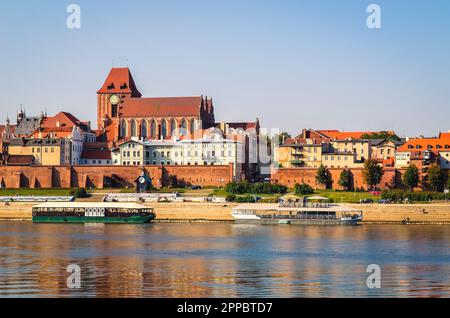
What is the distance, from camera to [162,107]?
98438mm

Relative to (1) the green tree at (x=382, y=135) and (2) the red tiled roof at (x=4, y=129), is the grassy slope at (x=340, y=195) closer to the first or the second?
(1) the green tree at (x=382, y=135)

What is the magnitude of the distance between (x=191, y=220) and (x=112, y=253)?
20619mm

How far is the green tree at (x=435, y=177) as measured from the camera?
75.3 metres

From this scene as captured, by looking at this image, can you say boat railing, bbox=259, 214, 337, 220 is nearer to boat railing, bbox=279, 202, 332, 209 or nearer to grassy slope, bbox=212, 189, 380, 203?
boat railing, bbox=279, 202, 332, 209

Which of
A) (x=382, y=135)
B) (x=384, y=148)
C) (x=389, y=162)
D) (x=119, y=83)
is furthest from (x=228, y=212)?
(x=119, y=83)

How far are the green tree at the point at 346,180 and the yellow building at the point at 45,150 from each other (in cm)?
2570

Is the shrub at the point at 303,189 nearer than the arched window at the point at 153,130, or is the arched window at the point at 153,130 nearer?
the shrub at the point at 303,189

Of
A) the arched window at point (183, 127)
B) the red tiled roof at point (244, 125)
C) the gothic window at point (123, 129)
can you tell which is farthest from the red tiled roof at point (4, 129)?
the red tiled roof at point (244, 125)

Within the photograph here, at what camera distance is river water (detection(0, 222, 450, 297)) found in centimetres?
3331

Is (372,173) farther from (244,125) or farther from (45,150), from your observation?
(45,150)

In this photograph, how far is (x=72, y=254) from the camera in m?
43.5

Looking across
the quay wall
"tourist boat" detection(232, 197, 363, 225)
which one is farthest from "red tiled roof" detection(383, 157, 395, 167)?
"tourist boat" detection(232, 197, 363, 225)
